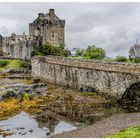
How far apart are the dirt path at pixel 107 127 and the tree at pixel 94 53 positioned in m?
51.0

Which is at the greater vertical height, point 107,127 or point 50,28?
point 50,28

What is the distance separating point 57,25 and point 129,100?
6715 cm

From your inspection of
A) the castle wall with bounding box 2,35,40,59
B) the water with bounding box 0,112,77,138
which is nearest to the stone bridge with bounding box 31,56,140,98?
the water with bounding box 0,112,77,138

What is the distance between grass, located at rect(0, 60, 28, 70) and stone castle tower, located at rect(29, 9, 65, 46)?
11.7 meters

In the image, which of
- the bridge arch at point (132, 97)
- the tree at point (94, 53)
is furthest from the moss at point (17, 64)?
the bridge arch at point (132, 97)

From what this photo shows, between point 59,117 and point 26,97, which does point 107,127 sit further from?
point 26,97

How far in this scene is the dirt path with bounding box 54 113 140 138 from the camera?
39219 mm

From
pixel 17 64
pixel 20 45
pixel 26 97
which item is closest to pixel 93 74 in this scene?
pixel 26 97

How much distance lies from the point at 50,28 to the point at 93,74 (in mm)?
58294

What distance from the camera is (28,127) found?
45375 millimetres

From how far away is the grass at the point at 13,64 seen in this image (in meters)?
111

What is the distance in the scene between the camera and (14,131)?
1698 inches

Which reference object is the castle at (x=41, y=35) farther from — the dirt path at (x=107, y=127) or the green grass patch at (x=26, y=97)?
the dirt path at (x=107, y=127)

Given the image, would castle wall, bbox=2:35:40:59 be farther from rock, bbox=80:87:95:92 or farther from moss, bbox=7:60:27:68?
rock, bbox=80:87:95:92
